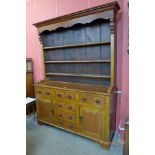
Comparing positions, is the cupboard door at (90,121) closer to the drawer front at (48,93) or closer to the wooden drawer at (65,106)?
the wooden drawer at (65,106)

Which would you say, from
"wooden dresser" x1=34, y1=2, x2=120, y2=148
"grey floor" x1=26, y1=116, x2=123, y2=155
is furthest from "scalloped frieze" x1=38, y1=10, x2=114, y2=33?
"grey floor" x1=26, y1=116, x2=123, y2=155

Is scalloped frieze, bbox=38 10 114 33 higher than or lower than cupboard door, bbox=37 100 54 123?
higher

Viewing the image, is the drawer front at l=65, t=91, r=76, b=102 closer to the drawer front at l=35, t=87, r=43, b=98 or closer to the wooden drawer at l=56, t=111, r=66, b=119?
the wooden drawer at l=56, t=111, r=66, b=119

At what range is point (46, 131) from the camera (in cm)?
252

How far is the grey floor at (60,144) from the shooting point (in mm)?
1975

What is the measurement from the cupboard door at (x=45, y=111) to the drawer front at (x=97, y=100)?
0.87 m

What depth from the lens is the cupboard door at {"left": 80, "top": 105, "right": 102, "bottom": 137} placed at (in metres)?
2.01

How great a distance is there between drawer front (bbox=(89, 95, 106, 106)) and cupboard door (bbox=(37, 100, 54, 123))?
34.2 inches

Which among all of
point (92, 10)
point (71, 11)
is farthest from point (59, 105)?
point (71, 11)

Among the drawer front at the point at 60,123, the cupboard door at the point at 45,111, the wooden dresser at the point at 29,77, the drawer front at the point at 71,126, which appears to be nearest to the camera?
the drawer front at the point at 71,126

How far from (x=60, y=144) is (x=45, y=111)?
0.71m

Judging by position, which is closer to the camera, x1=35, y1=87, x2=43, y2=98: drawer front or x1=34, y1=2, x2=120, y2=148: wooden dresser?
x1=34, y1=2, x2=120, y2=148: wooden dresser

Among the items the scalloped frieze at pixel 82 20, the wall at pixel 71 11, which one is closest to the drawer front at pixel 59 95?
the wall at pixel 71 11
